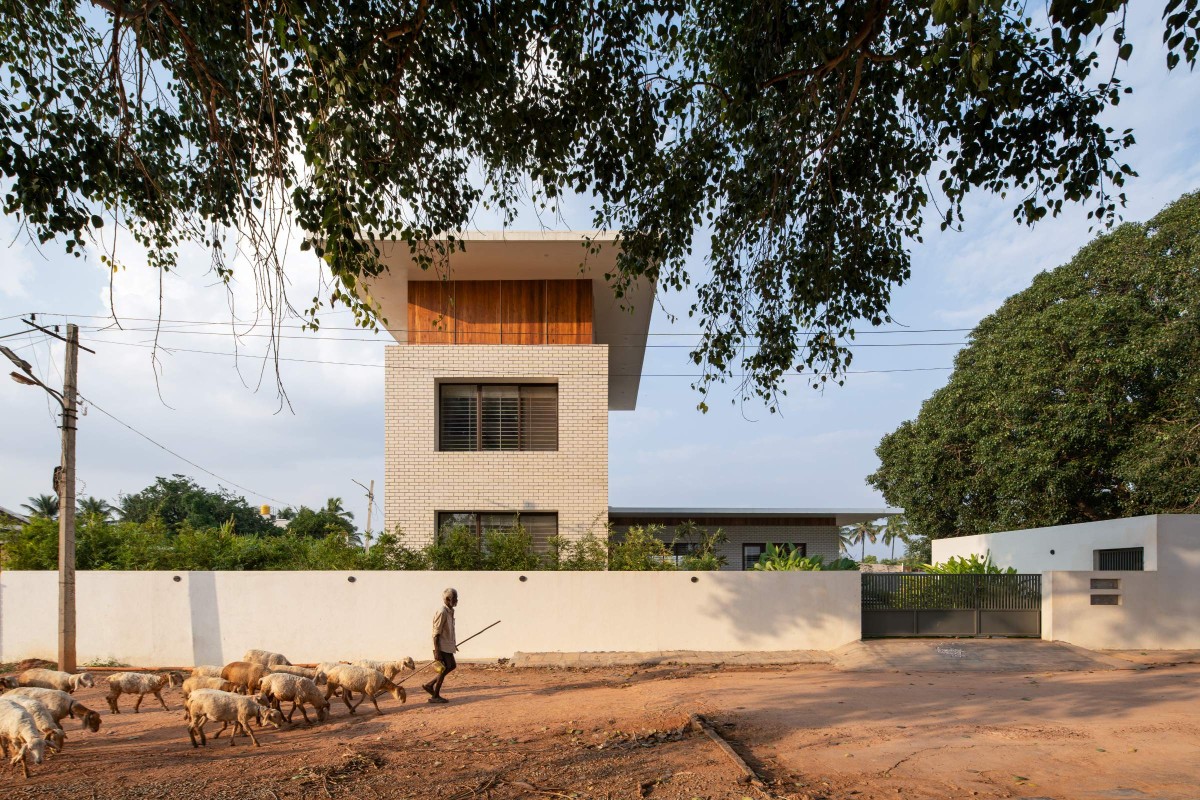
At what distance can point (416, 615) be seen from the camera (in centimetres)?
1591

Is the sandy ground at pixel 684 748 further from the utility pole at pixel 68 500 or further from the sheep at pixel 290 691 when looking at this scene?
the utility pole at pixel 68 500

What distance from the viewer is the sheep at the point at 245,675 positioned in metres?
11.4

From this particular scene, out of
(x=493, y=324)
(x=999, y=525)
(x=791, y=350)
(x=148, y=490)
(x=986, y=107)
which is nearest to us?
(x=986, y=107)

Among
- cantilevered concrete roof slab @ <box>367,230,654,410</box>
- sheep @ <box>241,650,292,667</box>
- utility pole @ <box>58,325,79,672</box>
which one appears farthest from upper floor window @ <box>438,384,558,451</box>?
utility pole @ <box>58,325,79,672</box>

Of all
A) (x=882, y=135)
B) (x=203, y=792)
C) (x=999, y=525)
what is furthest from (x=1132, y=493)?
(x=203, y=792)

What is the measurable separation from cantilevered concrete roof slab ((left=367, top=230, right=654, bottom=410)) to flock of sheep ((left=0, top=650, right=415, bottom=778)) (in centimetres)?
651

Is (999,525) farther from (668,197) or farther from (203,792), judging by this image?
(203,792)

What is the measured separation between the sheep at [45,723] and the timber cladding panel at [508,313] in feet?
35.1

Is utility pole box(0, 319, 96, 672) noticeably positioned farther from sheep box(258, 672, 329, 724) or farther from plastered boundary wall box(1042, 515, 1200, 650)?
plastered boundary wall box(1042, 515, 1200, 650)

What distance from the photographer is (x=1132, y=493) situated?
892 inches

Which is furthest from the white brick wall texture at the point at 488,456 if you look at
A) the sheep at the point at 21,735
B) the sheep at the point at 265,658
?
the sheep at the point at 21,735

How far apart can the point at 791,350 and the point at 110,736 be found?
8853 mm

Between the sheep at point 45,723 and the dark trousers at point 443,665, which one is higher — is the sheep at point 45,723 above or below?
above

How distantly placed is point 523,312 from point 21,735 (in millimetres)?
12193
